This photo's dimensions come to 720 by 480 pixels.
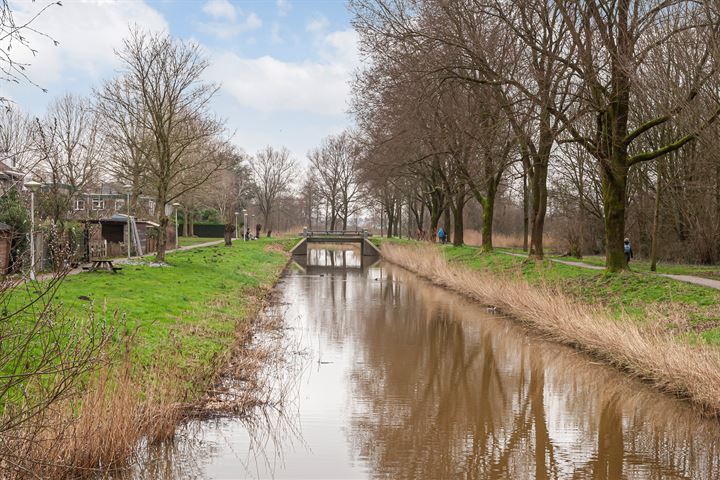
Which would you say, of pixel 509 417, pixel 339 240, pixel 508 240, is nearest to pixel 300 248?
pixel 339 240

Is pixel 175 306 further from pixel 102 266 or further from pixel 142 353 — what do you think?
pixel 102 266

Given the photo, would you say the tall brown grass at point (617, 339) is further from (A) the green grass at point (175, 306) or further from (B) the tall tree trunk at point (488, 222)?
(B) the tall tree trunk at point (488, 222)

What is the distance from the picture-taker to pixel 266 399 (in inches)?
403

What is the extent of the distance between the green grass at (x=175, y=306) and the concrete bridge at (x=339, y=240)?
33.4m

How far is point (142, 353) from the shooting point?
10.7 m

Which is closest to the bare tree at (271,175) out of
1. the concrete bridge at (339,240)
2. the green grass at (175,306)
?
the concrete bridge at (339,240)

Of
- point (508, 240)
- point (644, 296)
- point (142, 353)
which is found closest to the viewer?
point (142, 353)

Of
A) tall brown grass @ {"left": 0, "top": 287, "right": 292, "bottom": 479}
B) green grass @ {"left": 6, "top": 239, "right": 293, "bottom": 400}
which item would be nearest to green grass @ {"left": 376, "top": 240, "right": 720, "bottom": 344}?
tall brown grass @ {"left": 0, "top": 287, "right": 292, "bottom": 479}

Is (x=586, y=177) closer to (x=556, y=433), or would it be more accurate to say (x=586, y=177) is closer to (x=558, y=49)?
(x=558, y=49)

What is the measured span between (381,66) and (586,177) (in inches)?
664

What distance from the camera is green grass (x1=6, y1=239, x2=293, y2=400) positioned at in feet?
35.7

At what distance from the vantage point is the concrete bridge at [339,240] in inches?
2425

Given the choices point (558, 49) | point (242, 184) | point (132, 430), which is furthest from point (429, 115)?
point (242, 184)

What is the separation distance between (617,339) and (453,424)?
4797mm
